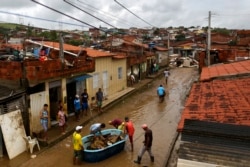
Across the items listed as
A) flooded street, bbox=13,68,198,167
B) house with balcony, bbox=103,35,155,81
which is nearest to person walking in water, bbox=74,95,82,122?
flooded street, bbox=13,68,198,167

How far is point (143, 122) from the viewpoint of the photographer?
707 inches

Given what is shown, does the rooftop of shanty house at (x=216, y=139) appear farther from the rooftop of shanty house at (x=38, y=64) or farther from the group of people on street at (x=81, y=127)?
the rooftop of shanty house at (x=38, y=64)

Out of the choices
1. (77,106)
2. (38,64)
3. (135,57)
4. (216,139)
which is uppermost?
(135,57)

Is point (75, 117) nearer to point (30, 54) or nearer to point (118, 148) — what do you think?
point (30, 54)

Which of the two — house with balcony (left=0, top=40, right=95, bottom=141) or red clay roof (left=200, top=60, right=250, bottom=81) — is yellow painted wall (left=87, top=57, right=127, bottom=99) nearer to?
house with balcony (left=0, top=40, right=95, bottom=141)

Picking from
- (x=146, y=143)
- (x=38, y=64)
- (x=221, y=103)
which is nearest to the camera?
(x=221, y=103)

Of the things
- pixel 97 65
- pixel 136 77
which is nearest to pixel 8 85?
pixel 97 65

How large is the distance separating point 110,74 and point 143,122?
7.22 metres

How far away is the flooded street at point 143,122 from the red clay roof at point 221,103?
349cm

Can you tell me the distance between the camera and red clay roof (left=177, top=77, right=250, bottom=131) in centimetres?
701

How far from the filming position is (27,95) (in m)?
13.8

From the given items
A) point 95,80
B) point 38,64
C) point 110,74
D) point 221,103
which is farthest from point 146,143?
point 110,74

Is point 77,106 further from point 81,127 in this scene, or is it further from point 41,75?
point 81,127

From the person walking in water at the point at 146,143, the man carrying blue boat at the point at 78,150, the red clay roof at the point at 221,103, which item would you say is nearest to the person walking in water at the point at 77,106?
the man carrying blue boat at the point at 78,150
